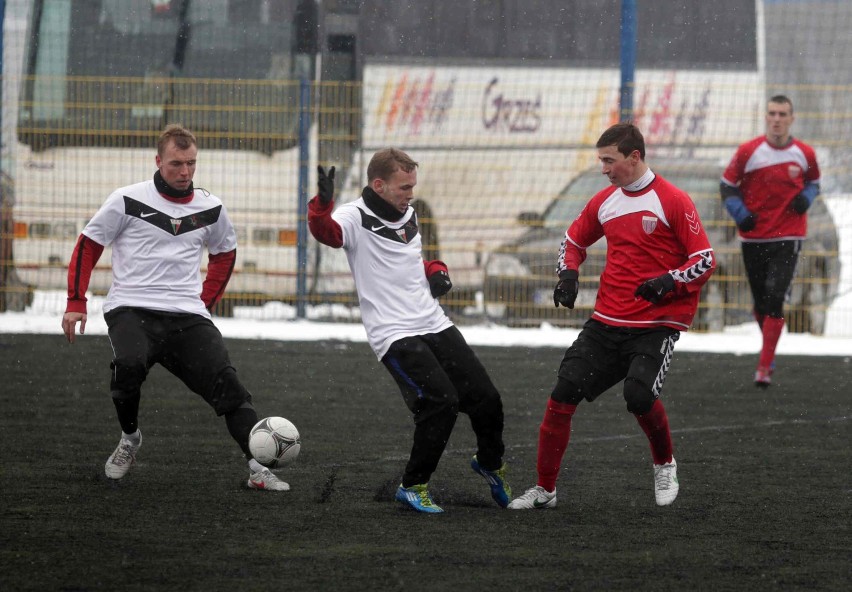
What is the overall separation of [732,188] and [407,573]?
571cm

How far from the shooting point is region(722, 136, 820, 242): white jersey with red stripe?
30.2 ft

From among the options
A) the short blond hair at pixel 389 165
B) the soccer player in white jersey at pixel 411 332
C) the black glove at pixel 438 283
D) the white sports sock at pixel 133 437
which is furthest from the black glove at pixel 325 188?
the white sports sock at pixel 133 437

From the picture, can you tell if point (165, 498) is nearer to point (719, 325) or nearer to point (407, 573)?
point (407, 573)

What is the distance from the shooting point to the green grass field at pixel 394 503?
4273 mm

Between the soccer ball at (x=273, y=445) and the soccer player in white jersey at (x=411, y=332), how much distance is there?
1.58ft

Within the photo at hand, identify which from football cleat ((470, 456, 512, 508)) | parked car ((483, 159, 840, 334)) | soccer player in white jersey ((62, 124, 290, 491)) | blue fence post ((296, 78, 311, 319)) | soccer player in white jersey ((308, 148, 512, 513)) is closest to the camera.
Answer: soccer player in white jersey ((308, 148, 512, 513))

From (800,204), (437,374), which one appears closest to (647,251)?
(437,374)

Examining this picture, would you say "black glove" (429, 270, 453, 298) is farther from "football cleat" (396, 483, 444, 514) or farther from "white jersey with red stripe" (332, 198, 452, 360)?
"football cleat" (396, 483, 444, 514)

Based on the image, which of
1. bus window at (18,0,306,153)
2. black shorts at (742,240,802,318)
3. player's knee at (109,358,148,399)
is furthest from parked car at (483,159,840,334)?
player's knee at (109,358,148,399)

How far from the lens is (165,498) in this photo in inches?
216

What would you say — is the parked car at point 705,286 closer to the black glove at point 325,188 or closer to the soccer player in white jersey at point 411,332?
the soccer player in white jersey at point 411,332

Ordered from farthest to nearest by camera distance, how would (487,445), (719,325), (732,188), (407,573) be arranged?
(719,325), (732,188), (487,445), (407,573)

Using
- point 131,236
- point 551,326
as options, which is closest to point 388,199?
point 131,236

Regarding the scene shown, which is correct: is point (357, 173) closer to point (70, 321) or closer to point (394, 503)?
point (70, 321)
